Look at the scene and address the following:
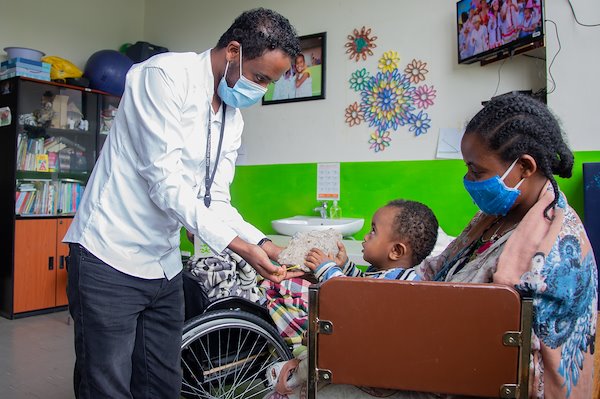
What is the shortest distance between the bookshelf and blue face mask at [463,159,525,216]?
12.6 feet

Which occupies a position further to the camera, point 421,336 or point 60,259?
point 60,259

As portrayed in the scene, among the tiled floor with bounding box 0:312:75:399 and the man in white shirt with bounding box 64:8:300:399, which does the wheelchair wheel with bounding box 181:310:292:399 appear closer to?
the man in white shirt with bounding box 64:8:300:399

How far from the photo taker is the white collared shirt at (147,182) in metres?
1.30

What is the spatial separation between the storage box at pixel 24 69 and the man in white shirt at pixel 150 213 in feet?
10.6

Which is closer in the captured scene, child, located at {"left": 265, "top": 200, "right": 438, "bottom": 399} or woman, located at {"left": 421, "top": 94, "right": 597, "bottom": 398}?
woman, located at {"left": 421, "top": 94, "right": 597, "bottom": 398}

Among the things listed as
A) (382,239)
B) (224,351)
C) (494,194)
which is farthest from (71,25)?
(494,194)

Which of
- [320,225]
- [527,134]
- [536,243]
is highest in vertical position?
[527,134]

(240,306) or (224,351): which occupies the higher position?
(240,306)

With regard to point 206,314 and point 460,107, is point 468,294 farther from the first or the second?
point 460,107

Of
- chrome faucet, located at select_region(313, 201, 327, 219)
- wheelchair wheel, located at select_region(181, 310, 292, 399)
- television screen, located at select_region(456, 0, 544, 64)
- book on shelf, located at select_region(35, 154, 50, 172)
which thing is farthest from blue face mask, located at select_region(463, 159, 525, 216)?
book on shelf, located at select_region(35, 154, 50, 172)

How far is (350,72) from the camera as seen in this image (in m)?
3.62

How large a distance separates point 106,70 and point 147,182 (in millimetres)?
3598

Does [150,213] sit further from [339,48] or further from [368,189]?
[339,48]

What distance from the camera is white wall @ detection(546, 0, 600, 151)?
2496 millimetres
